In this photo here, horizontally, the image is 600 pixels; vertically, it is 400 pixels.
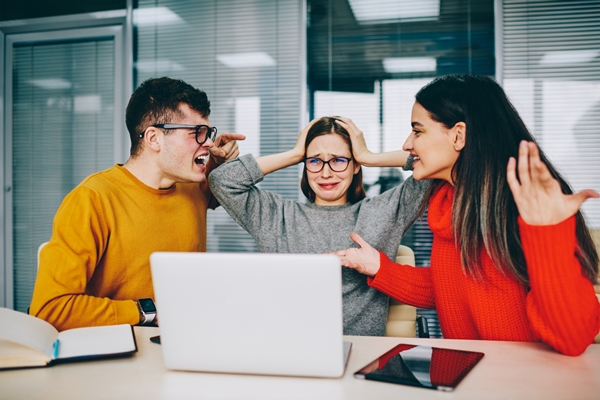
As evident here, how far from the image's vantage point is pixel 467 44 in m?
2.88

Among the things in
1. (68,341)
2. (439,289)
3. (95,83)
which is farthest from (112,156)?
(439,289)

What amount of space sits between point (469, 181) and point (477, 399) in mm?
622

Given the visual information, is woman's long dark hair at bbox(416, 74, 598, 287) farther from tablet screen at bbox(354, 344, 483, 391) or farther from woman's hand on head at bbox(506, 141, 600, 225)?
tablet screen at bbox(354, 344, 483, 391)

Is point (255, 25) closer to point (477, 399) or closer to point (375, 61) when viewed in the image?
point (375, 61)

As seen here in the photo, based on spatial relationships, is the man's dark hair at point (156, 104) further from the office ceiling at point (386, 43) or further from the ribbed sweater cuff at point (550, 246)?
the office ceiling at point (386, 43)

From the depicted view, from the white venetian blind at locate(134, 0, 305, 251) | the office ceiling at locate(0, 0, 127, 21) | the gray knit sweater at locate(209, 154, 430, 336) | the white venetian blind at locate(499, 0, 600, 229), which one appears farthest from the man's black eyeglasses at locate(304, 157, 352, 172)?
the office ceiling at locate(0, 0, 127, 21)

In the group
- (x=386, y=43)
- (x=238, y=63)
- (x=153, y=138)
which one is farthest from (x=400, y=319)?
(x=238, y=63)

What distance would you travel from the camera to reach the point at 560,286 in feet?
3.34

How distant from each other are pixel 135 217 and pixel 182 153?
0.94ft

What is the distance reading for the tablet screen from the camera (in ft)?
2.93

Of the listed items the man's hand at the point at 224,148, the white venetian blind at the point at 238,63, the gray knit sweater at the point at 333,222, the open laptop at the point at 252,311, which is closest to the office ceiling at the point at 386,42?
the white venetian blind at the point at 238,63

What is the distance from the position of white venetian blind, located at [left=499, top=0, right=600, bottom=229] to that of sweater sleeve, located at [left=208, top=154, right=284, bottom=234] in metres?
1.81

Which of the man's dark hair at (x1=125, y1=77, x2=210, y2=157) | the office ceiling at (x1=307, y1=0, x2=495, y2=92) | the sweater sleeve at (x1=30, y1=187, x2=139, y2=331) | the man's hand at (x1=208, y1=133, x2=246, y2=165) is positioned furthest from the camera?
the office ceiling at (x1=307, y1=0, x2=495, y2=92)

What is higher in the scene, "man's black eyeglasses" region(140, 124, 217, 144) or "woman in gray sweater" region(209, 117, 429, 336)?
"man's black eyeglasses" region(140, 124, 217, 144)
